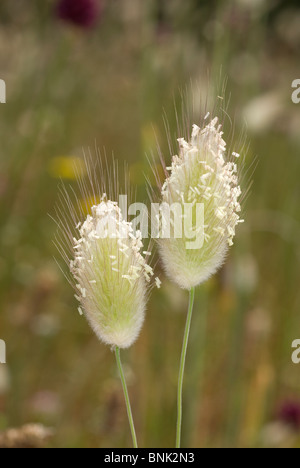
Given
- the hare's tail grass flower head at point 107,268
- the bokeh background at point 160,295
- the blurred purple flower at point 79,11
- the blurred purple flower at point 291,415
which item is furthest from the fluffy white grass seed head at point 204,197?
the blurred purple flower at point 79,11

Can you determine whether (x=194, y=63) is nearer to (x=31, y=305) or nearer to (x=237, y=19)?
(x=237, y=19)

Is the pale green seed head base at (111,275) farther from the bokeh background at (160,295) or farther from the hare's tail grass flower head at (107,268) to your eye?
the bokeh background at (160,295)

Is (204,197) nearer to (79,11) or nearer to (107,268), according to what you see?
(107,268)

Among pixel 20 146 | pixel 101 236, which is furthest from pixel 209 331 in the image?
pixel 101 236

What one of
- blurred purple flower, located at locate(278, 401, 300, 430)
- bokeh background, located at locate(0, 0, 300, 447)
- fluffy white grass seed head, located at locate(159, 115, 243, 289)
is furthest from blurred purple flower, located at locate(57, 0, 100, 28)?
fluffy white grass seed head, located at locate(159, 115, 243, 289)

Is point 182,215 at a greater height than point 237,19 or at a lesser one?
lesser
